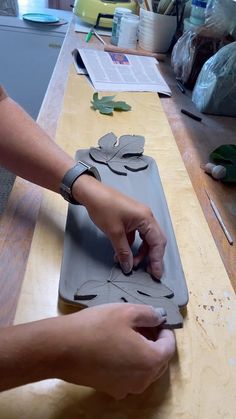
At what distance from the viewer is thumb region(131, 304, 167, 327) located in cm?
40

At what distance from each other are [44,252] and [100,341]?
0.68 feet

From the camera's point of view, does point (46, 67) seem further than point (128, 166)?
Yes

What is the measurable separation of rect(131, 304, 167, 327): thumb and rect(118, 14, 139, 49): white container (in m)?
1.24

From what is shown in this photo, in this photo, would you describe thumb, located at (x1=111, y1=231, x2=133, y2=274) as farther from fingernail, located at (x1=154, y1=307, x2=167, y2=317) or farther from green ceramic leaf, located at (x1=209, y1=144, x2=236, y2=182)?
green ceramic leaf, located at (x1=209, y1=144, x2=236, y2=182)

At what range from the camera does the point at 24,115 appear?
62 cm

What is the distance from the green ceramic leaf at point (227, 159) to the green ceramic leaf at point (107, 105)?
12.0 inches

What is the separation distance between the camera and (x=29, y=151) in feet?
1.93

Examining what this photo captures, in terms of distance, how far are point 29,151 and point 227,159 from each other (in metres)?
0.44

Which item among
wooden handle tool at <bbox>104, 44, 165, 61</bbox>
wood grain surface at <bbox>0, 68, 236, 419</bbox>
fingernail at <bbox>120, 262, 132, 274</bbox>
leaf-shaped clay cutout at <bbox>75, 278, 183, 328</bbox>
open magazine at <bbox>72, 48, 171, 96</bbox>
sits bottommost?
wood grain surface at <bbox>0, 68, 236, 419</bbox>

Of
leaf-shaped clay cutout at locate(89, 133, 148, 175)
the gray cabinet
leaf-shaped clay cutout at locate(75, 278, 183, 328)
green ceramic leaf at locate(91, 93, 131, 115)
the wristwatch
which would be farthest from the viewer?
the gray cabinet

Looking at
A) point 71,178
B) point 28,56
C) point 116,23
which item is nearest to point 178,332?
point 71,178

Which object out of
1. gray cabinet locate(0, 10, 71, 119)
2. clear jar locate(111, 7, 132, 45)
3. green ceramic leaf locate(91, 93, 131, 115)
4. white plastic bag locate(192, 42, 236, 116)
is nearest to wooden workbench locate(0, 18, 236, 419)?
green ceramic leaf locate(91, 93, 131, 115)

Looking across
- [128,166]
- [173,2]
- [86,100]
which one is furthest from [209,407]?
[173,2]

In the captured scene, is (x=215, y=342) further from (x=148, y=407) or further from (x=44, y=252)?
(x=44, y=252)
